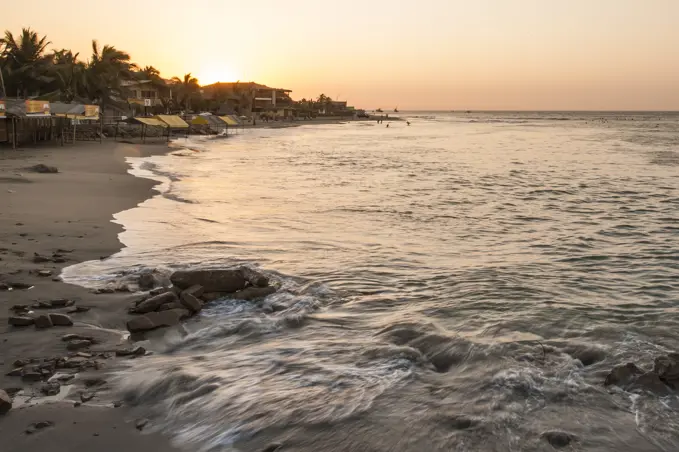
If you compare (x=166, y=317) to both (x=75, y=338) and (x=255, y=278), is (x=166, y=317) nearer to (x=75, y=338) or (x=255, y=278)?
(x=75, y=338)

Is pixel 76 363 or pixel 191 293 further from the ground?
pixel 191 293

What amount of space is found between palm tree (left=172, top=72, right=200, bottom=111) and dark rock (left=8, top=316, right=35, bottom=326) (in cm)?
10031

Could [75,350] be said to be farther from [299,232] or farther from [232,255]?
[299,232]

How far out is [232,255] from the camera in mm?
12461

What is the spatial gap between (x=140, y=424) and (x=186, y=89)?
4262 inches

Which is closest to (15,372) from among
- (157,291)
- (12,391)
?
(12,391)

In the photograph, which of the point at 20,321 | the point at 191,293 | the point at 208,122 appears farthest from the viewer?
the point at 208,122

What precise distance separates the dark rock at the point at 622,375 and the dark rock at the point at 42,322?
6.70 meters

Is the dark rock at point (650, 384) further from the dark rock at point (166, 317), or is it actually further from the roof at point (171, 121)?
the roof at point (171, 121)

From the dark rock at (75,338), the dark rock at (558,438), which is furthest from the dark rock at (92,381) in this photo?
the dark rock at (558,438)

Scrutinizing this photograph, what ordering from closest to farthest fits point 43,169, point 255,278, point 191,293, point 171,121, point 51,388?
point 51,388, point 191,293, point 255,278, point 43,169, point 171,121

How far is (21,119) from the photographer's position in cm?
3584

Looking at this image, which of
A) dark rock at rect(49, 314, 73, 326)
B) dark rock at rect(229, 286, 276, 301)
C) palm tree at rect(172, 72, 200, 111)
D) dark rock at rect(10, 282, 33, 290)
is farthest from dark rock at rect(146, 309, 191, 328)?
palm tree at rect(172, 72, 200, 111)

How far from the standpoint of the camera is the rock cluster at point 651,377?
6484 mm
